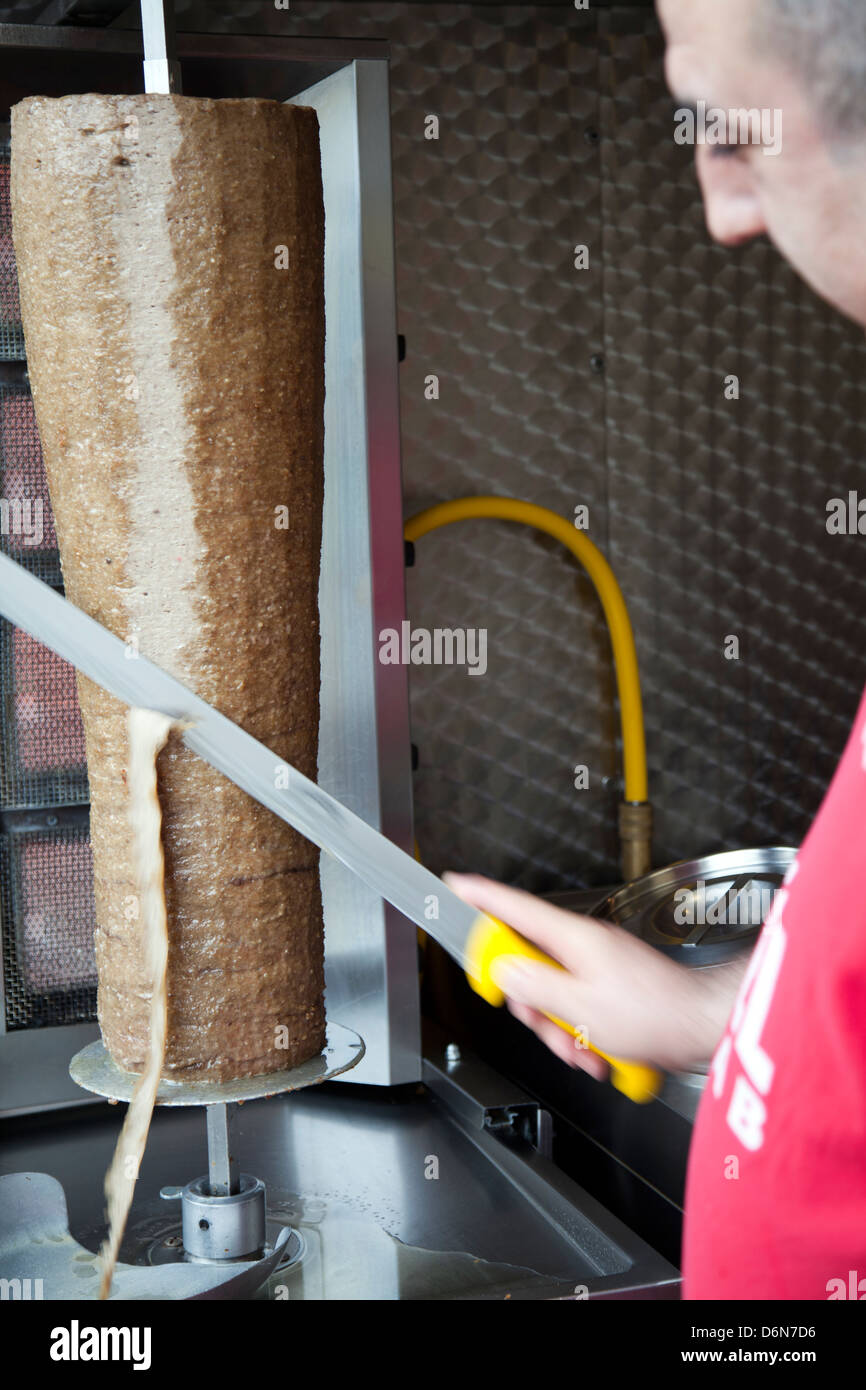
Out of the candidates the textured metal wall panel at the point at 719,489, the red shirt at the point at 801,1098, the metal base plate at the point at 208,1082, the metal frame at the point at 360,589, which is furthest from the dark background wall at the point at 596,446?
the red shirt at the point at 801,1098

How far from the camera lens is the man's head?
1.52 ft

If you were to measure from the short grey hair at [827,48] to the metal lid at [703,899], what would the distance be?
106cm

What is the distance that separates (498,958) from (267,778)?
0.21 meters

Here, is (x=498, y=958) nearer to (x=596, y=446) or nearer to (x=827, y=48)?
(x=827, y=48)

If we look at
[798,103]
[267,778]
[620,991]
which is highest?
[798,103]

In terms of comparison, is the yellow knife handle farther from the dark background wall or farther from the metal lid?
the dark background wall

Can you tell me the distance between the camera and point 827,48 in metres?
0.46

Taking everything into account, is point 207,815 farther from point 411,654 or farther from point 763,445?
point 763,445

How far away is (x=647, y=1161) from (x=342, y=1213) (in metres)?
0.31

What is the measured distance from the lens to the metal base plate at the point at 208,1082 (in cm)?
94

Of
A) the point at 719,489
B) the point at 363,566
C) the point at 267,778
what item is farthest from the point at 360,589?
the point at 719,489

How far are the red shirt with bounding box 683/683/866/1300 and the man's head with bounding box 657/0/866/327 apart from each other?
0.18 metres

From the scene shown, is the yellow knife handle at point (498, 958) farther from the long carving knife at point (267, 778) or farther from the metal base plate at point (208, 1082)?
the metal base plate at point (208, 1082)

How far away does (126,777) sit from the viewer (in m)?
0.94
